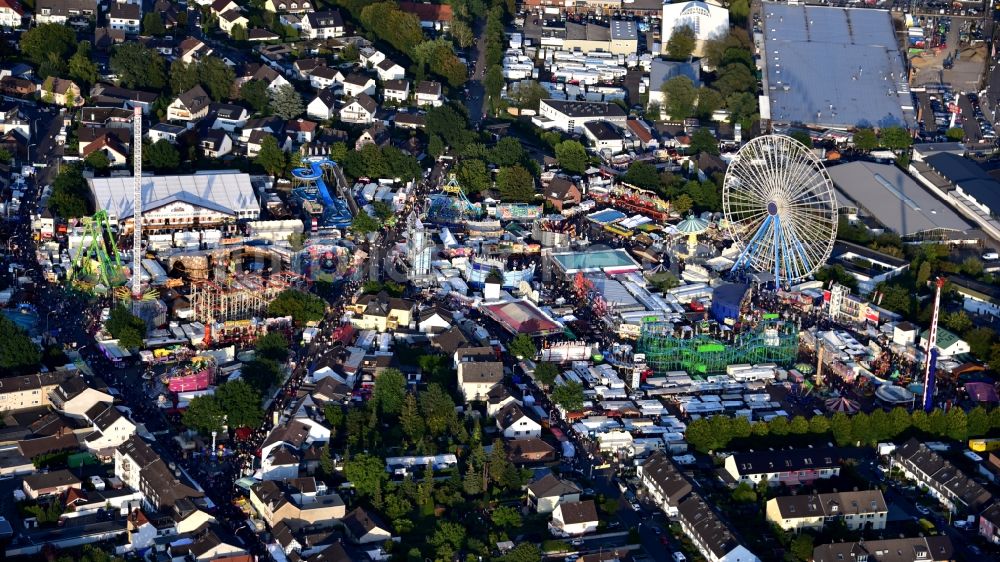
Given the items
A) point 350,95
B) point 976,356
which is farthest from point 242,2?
point 976,356

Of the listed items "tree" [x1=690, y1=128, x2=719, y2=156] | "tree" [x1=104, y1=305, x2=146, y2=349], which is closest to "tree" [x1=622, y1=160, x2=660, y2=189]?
"tree" [x1=690, y1=128, x2=719, y2=156]

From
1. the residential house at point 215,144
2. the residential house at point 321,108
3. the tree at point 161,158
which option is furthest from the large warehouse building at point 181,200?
the residential house at point 321,108

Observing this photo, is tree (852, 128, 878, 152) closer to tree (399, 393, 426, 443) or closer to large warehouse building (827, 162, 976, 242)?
large warehouse building (827, 162, 976, 242)

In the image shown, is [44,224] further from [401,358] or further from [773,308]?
[773,308]

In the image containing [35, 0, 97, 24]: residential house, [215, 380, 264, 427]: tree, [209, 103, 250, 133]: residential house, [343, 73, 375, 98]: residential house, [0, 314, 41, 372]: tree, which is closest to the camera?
[215, 380, 264, 427]: tree

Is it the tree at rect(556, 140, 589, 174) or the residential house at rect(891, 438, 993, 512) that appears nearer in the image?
the residential house at rect(891, 438, 993, 512)

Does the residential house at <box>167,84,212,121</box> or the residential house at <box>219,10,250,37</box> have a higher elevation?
the residential house at <box>219,10,250,37</box>

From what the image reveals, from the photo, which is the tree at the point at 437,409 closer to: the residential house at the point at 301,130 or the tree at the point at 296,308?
the tree at the point at 296,308

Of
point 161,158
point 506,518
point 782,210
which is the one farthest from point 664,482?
point 161,158
